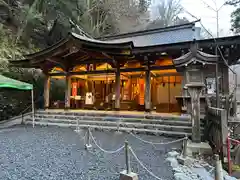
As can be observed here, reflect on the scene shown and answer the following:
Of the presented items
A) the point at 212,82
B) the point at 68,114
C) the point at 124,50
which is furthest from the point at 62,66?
the point at 212,82

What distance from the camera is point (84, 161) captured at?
13.7 ft

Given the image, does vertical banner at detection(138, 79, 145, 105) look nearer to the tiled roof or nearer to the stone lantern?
the tiled roof

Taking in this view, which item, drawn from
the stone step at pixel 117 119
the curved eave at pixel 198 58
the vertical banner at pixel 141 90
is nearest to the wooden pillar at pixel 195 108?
the curved eave at pixel 198 58

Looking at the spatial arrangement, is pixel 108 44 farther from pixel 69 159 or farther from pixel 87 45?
pixel 69 159

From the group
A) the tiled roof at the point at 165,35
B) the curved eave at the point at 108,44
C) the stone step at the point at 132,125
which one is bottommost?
the stone step at the point at 132,125

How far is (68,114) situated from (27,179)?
6352 mm

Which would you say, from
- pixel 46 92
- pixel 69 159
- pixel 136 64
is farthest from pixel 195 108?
pixel 46 92

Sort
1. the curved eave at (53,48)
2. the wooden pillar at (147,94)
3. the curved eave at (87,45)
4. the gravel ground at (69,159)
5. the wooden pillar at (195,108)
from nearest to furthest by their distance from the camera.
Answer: the gravel ground at (69,159), the wooden pillar at (195,108), the curved eave at (87,45), the wooden pillar at (147,94), the curved eave at (53,48)

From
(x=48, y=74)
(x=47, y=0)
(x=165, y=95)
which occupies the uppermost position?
(x=47, y=0)

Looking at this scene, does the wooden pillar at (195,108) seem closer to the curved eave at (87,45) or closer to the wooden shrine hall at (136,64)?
the wooden shrine hall at (136,64)

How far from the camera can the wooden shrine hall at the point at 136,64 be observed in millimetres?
7664

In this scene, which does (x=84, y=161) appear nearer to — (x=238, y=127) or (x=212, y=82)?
(x=238, y=127)

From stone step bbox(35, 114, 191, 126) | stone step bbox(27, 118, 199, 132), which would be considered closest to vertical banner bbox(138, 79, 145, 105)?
stone step bbox(35, 114, 191, 126)

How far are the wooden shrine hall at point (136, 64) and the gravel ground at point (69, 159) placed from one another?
3.08 meters
